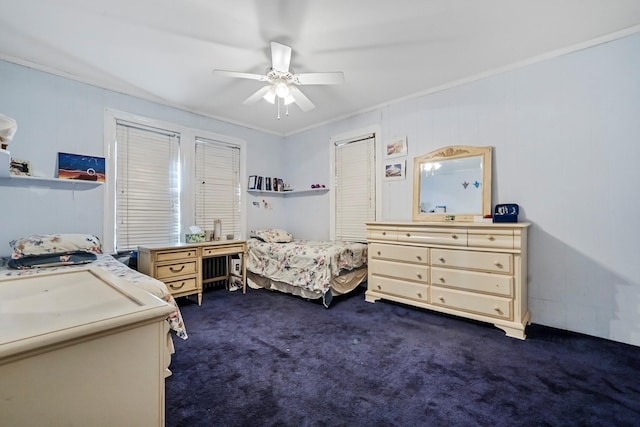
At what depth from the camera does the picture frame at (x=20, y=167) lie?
259cm

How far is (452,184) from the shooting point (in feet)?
10.3

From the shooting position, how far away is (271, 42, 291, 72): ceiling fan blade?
220 cm

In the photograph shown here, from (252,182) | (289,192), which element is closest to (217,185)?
(252,182)

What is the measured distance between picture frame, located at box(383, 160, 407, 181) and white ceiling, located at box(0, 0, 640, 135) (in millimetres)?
919

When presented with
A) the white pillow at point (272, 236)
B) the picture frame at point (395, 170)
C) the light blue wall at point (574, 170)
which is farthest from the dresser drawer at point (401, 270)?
the white pillow at point (272, 236)

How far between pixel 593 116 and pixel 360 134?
95.3 inches

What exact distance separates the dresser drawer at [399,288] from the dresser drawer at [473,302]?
103 millimetres

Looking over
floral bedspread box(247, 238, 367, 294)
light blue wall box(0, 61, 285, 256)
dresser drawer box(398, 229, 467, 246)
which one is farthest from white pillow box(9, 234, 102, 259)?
dresser drawer box(398, 229, 467, 246)

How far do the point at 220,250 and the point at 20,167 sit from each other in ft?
6.59

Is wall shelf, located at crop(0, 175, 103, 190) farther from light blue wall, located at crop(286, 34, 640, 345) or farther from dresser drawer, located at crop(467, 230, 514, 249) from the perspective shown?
light blue wall, located at crop(286, 34, 640, 345)

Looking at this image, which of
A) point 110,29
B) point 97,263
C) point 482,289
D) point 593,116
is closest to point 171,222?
point 97,263

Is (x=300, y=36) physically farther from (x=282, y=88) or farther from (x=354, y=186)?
(x=354, y=186)

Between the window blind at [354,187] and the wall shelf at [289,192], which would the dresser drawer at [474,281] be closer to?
the window blind at [354,187]

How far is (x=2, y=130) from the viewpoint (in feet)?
4.19
